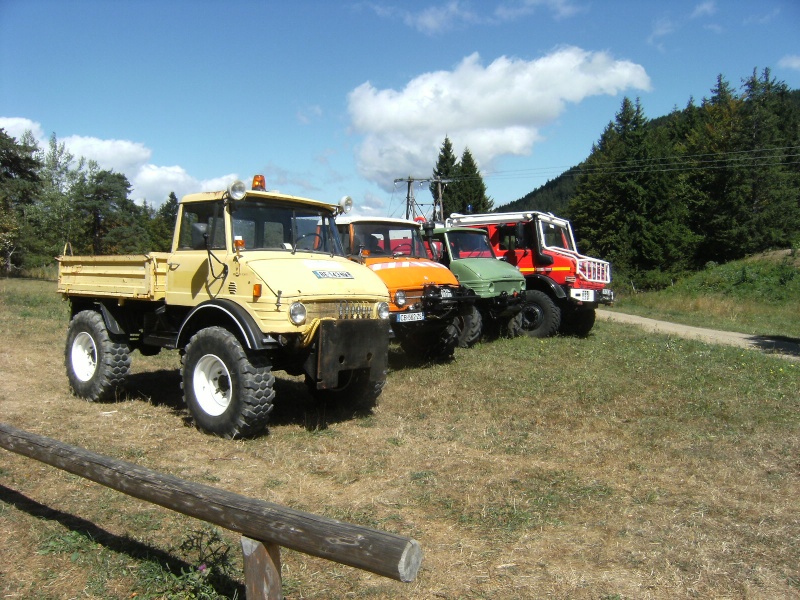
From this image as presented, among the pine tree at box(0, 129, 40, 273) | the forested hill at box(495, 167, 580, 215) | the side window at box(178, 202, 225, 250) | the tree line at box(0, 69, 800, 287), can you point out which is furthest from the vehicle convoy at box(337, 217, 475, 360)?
the forested hill at box(495, 167, 580, 215)

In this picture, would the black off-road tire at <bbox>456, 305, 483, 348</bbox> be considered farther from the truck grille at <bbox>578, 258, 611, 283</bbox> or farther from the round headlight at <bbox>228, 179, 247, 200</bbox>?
the round headlight at <bbox>228, 179, 247, 200</bbox>

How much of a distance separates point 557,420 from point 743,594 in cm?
354

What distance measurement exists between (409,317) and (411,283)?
0.58 metres

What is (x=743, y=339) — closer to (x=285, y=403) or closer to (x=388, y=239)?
(x=388, y=239)

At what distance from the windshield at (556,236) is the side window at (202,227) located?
8.34 meters

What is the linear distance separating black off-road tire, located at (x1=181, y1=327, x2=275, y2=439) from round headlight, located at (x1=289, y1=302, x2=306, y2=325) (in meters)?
0.53

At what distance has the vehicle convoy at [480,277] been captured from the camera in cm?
1134

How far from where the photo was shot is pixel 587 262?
13219mm

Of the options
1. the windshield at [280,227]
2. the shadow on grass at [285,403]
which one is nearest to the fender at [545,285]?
the shadow on grass at [285,403]

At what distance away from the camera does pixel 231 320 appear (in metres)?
6.34

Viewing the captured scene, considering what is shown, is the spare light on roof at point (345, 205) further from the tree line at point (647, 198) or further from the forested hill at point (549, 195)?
the forested hill at point (549, 195)

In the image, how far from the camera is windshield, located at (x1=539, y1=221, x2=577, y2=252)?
13695 mm

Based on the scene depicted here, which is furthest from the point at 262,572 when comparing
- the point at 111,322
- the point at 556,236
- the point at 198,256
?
the point at 556,236

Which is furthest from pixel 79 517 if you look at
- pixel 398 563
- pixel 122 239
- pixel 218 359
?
pixel 122 239
